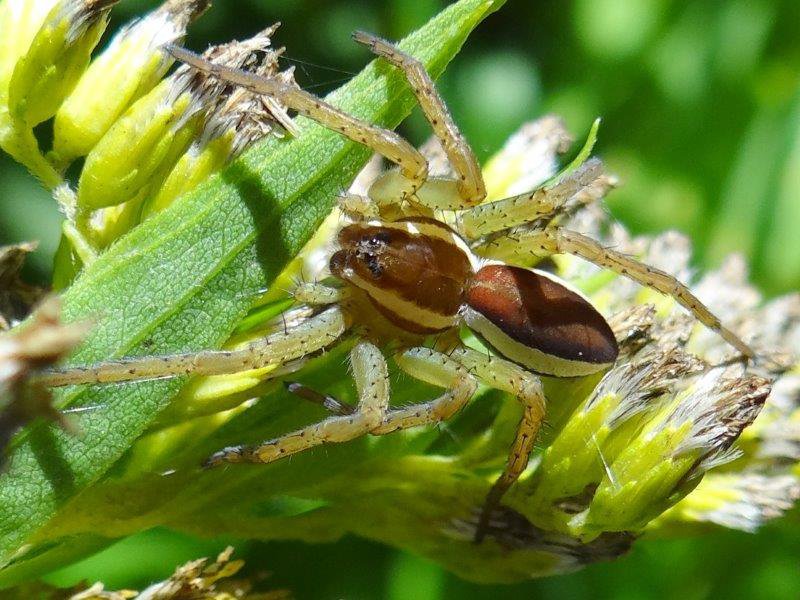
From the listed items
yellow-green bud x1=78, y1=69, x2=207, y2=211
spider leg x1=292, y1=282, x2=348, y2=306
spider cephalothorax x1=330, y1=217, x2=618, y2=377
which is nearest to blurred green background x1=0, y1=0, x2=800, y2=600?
spider cephalothorax x1=330, y1=217, x2=618, y2=377

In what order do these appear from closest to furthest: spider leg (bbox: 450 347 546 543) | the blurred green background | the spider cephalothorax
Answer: spider leg (bbox: 450 347 546 543) < the spider cephalothorax < the blurred green background

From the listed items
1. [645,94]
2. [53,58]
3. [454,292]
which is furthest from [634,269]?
[645,94]

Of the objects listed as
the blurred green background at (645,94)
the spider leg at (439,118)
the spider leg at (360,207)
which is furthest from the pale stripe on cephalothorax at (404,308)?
the blurred green background at (645,94)

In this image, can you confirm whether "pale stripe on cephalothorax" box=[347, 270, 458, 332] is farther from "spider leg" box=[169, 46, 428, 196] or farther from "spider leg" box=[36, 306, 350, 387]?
"spider leg" box=[169, 46, 428, 196]

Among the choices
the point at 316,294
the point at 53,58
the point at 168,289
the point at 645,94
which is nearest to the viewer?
Result: the point at 168,289

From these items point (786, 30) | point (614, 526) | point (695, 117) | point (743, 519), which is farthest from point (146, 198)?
point (786, 30)

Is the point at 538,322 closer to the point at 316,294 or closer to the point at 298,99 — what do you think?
the point at 316,294

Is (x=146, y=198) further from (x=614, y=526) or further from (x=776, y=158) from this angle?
(x=776, y=158)
